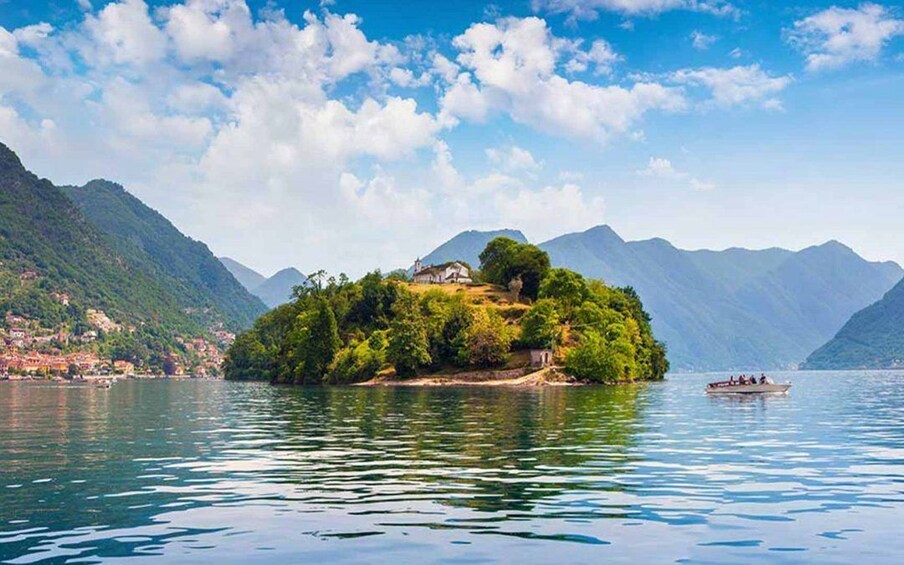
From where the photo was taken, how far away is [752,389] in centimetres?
11875

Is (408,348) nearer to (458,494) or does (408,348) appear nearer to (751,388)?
(751,388)

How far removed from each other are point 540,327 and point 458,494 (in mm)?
154948

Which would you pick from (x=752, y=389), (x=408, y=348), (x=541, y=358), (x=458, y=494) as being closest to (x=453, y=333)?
(x=408, y=348)

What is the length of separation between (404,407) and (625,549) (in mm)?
67231

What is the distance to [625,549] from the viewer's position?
20.9m

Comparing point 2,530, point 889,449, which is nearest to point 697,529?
point 2,530

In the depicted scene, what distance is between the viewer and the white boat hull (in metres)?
118

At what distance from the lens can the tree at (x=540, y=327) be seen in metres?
182

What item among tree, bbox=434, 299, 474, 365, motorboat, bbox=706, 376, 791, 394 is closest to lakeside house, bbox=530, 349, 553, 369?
tree, bbox=434, 299, 474, 365

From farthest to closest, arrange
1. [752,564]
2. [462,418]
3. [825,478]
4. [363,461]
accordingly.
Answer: [462,418]
[363,461]
[825,478]
[752,564]

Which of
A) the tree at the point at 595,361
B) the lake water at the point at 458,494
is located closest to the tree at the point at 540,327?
the tree at the point at 595,361

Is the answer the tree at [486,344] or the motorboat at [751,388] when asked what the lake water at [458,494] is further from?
the tree at [486,344]

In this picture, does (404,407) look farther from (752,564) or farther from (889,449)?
(752,564)

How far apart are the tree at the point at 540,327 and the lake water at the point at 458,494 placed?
122 m
